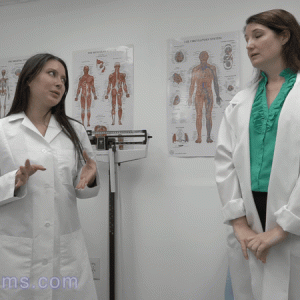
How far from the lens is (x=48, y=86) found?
1588 millimetres

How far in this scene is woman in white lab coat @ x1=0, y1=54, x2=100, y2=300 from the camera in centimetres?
140

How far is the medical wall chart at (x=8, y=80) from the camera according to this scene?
8.25 ft

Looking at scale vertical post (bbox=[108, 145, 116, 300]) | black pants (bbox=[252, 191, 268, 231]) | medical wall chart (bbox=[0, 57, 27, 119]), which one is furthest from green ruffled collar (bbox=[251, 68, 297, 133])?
medical wall chart (bbox=[0, 57, 27, 119])

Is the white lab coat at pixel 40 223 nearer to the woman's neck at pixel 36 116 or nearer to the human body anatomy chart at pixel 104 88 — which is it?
the woman's neck at pixel 36 116

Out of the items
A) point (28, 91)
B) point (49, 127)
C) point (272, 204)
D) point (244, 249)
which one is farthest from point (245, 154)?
point (28, 91)

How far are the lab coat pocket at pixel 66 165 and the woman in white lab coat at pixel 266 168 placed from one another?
67cm

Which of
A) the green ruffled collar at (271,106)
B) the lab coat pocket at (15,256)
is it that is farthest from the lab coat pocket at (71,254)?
the green ruffled collar at (271,106)

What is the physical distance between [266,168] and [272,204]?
13 cm

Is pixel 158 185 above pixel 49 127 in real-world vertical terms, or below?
below

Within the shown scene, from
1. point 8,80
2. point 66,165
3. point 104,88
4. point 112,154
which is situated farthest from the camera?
point 8,80

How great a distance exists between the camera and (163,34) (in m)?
2.25

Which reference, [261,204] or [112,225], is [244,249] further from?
[112,225]

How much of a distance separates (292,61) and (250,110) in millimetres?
241

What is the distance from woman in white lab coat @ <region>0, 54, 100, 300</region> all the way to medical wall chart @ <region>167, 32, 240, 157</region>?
74 centimetres
